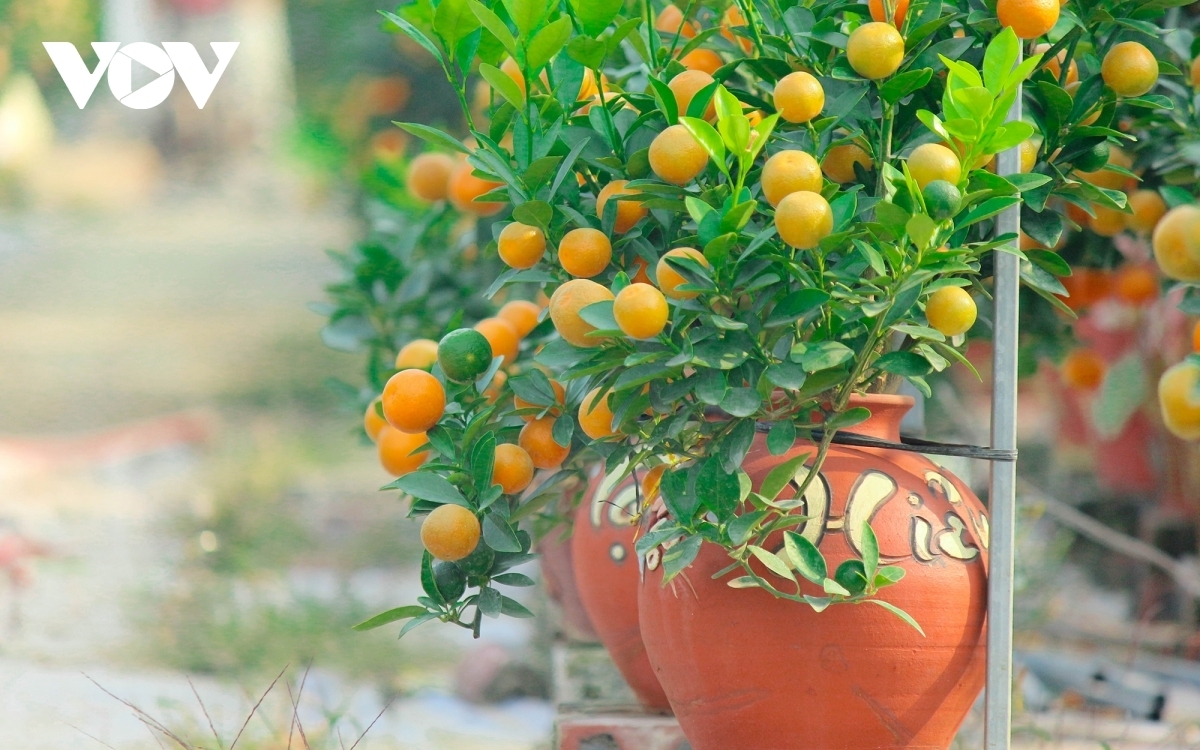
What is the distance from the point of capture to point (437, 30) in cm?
72

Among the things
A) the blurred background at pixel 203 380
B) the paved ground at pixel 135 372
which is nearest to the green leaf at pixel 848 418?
the blurred background at pixel 203 380

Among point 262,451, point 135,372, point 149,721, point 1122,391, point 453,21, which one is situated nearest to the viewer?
point 453,21

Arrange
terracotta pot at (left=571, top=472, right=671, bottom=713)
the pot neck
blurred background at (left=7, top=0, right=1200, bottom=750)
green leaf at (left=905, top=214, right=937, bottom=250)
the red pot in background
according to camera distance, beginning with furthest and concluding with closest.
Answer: blurred background at (left=7, top=0, right=1200, bottom=750), the red pot in background, terracotta pot at (left=571, top=472, right=671, bottom=713), the pot neck, green leaf at (left=905, top=214, right=937, bottom=250)

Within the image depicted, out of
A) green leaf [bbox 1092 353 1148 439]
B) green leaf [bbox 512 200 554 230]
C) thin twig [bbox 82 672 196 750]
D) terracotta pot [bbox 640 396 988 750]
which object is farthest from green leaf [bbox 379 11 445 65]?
green leaf [bbox 1092 353 1148 439]

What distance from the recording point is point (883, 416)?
815 millimetres

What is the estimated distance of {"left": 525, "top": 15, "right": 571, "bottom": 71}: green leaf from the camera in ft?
2.19

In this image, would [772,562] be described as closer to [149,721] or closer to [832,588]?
[832,588]

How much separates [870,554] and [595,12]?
371mm

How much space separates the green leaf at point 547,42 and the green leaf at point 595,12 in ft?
0.07

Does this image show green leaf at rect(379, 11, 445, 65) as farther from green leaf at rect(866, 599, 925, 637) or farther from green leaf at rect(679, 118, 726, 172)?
green leaf at rect(866, 599, 925, 637)

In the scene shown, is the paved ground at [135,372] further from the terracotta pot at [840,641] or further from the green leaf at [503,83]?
the green leaf at [503,83]

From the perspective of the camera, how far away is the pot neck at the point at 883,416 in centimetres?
80

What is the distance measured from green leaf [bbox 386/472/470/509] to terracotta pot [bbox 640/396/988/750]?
0.15 m

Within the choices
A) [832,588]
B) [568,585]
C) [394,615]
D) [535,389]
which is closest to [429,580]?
[394,615]
